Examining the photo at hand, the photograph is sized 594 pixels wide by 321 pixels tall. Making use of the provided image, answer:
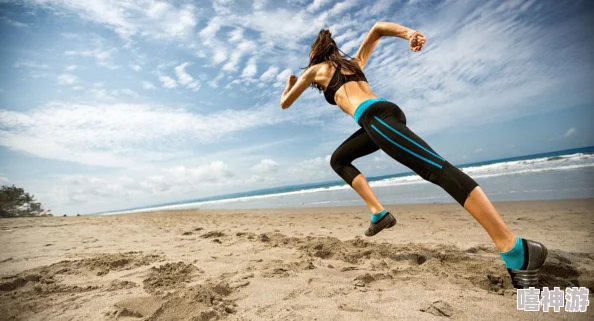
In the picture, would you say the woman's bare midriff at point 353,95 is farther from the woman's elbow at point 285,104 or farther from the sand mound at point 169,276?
the sand mound at point 169,276

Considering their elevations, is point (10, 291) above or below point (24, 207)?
below

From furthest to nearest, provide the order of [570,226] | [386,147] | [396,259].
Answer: [570,226] → [396,259] → [386,147]

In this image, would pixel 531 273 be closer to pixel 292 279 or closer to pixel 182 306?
pixel 292 279

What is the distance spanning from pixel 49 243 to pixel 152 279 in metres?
3.67

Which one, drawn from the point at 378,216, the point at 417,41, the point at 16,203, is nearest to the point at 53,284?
the point at 378,216

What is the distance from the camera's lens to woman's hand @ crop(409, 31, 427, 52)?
221 centimetres

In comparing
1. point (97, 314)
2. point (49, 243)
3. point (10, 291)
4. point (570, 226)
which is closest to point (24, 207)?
point (49, 243)

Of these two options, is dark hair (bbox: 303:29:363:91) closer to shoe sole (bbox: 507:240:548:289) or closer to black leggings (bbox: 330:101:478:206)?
black leggings (bbox: 330:101:478:206)

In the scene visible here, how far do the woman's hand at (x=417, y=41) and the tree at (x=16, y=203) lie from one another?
80.5ft

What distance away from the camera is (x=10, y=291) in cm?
233

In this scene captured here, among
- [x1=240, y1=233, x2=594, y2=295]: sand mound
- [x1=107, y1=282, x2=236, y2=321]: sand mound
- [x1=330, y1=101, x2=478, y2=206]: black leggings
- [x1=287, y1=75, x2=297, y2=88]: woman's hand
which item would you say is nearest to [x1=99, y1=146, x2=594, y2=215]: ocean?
[x1=240, y1=233, x2=594, y2=295]: sand mound

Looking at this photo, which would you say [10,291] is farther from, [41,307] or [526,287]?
[526,287]

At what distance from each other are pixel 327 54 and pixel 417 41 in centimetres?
80

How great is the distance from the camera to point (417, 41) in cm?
222
